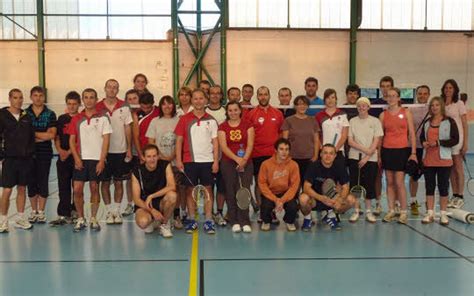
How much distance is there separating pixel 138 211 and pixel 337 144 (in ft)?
10.0

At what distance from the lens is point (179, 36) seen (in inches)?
746

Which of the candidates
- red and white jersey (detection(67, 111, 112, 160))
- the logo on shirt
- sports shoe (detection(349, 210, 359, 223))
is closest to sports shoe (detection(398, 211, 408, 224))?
sports shoe (detection(349, 210, 359, 223))

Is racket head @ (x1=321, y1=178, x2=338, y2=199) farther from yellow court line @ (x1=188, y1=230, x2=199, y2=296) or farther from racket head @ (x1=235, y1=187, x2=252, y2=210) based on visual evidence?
yellow court line @ (x1=188, y1=230, x2=199, y2=296)

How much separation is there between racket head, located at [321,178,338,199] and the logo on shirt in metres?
1.40

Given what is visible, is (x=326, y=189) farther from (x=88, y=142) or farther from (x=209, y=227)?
(x=88, y=142)

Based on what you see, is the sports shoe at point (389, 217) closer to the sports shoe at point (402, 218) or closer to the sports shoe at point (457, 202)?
the sports shoe at point (402, 218)

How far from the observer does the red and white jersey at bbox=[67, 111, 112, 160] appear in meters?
6.29

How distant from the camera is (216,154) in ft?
20.9

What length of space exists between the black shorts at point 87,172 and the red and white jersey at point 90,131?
0.23 feet

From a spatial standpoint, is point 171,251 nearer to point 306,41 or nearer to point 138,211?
point 138,211

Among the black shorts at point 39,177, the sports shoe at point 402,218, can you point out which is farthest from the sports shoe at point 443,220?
the black shorts at point 39,177

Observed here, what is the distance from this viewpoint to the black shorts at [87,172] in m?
6.35

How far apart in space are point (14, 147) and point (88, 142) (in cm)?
103

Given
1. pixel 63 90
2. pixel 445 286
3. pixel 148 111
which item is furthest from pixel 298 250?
pixel 63 90
